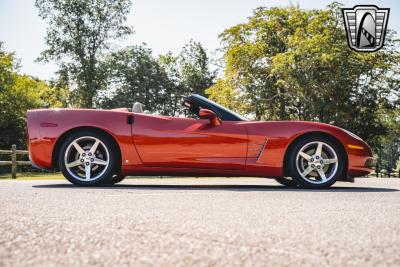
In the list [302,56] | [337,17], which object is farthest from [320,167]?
[337,17]

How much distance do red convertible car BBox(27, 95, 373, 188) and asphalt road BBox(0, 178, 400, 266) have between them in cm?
194

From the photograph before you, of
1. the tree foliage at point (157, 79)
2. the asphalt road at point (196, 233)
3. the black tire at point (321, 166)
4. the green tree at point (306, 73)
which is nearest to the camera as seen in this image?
the asphalt road at point (196, 233)

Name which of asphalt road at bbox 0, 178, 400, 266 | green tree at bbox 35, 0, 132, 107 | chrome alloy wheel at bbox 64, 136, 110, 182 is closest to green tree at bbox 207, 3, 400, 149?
green tree at bbox 35, 0, 132, 107

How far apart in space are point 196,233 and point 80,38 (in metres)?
32.1

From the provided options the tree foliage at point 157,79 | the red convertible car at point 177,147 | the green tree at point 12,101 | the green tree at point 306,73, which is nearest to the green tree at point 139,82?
the tree foliage at point 157,79

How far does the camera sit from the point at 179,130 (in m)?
5.63

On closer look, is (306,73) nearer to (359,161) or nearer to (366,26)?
(366,26)

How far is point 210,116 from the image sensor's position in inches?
225

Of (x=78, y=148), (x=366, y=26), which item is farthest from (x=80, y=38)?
(x=78, y=148)

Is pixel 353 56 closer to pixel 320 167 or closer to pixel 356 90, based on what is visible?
pixel 356 90

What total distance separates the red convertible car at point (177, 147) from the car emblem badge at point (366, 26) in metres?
14.1

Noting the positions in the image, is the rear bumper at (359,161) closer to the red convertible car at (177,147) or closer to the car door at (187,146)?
the red convertible car at (177,147)

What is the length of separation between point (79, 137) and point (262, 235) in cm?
388

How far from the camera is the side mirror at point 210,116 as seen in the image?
18.6 feet
